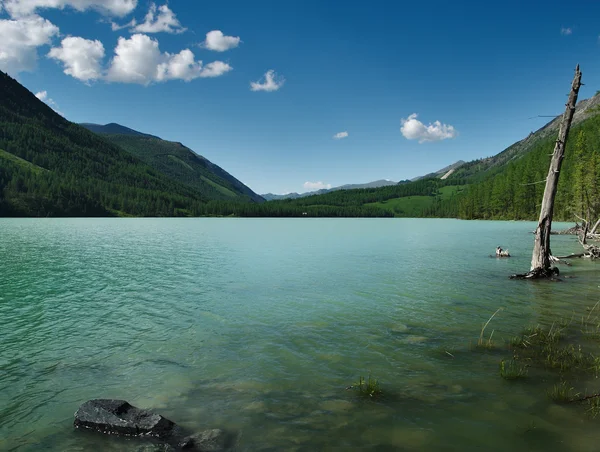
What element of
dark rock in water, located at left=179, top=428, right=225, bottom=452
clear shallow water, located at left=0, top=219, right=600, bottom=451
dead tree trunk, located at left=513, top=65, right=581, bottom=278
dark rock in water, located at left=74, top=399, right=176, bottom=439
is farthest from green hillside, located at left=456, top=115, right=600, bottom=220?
dark rock in water, located at left=74, top=399, right=176, bottom=439

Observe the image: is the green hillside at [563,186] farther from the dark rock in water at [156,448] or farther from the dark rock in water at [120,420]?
the dark rock in water at [156,448]

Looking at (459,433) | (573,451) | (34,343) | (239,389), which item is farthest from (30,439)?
(573,451)

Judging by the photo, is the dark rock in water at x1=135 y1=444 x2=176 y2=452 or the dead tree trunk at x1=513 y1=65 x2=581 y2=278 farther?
the dead tree trunk at x1=513 y1=65 x2=581 y2=278

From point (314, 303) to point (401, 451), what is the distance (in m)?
14.5

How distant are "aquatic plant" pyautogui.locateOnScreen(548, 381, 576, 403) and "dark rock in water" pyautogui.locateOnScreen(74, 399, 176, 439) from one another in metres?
9.30

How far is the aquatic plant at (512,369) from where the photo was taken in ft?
36.0

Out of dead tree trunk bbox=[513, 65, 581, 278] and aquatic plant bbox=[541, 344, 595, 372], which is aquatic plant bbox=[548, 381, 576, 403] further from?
Answer: dead tree trunk bbox=[513, 65, 581, 278]

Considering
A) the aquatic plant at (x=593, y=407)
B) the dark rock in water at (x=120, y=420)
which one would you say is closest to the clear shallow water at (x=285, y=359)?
the dark rock in water at (x=120, y=420)

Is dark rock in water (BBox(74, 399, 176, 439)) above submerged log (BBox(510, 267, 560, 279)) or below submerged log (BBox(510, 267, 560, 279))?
below

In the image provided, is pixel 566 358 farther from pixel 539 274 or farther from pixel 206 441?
pixel 539 274

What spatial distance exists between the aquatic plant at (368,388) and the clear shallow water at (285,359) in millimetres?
379

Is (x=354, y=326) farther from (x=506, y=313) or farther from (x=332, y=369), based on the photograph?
(x=506, y=313)

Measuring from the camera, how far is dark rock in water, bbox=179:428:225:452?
7590 mm

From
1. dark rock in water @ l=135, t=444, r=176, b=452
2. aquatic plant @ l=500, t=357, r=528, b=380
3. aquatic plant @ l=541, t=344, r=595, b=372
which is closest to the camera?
dark rock in water @ l=135, t=444, r=176, b=452
